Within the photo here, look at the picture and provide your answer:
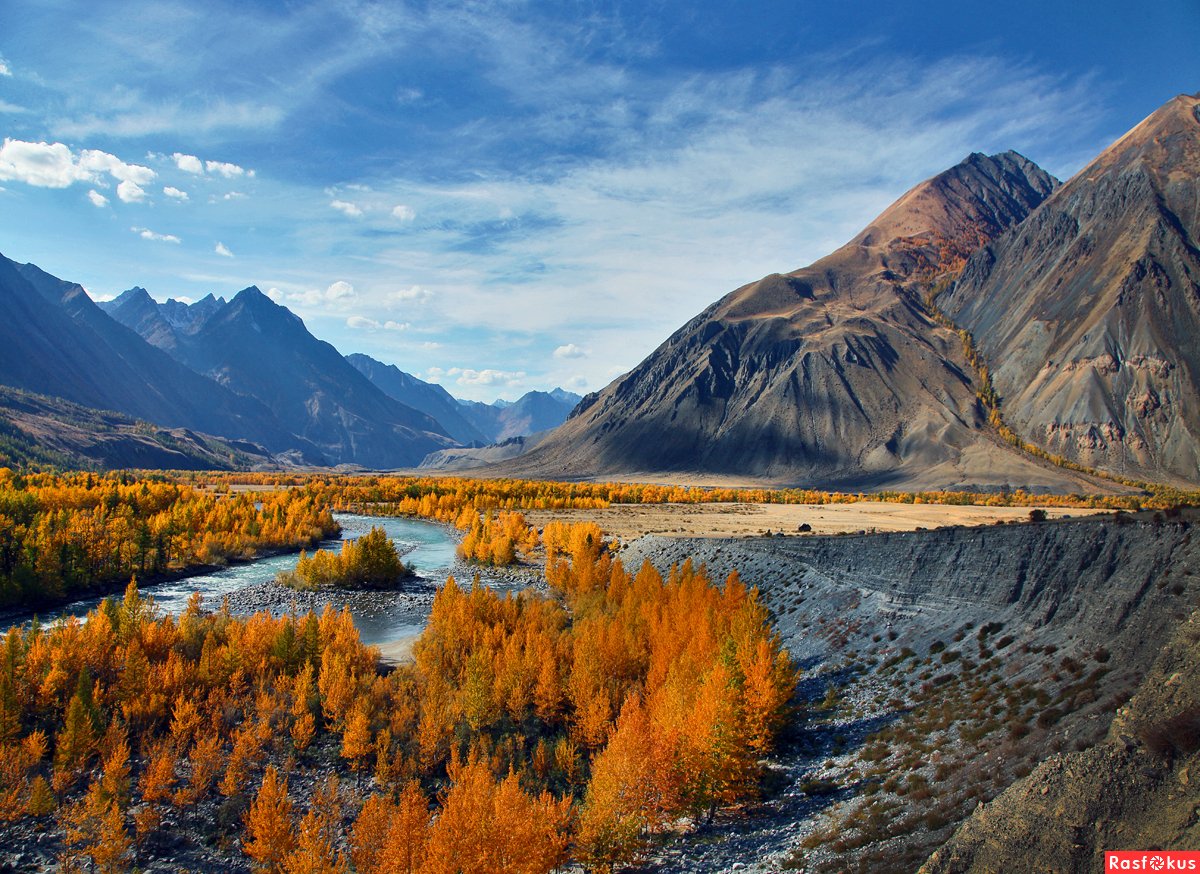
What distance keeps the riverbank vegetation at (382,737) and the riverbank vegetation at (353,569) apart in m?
26.2

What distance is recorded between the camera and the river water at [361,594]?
6925cm

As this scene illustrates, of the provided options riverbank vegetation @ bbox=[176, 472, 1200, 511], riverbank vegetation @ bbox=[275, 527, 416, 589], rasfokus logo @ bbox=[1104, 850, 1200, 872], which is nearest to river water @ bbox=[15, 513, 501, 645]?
riverbank vegetation @ bbox=[275, 527, 416, 589]

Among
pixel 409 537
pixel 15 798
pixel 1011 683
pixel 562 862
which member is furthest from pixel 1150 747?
pixel 409 537

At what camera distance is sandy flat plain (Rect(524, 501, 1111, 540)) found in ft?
362

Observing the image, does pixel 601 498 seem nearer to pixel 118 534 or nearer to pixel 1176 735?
pixel 118 534

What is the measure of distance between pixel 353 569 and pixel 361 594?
14.9ft

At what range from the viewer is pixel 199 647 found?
51.1 metres

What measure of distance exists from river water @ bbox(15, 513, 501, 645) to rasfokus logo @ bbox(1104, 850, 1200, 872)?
5691 cm

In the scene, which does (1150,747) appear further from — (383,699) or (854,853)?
(383,699)

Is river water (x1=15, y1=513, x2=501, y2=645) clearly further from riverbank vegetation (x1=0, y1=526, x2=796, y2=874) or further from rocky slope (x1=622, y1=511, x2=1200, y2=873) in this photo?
rocky slope (x1=622, y1=511, x2=1200, y2=873)

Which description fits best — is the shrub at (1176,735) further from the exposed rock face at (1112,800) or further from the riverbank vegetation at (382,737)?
the riverbank vegetation at (382,737)

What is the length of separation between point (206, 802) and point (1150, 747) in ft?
137

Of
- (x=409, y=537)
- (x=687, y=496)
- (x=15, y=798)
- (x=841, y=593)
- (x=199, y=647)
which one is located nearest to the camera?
(x=15, y=798)

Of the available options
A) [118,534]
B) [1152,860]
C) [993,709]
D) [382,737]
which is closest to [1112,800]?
[1152,860]
